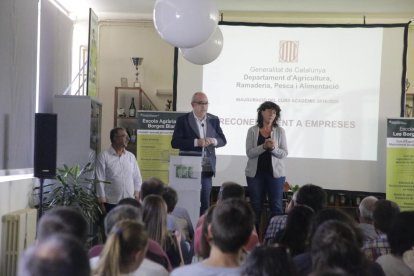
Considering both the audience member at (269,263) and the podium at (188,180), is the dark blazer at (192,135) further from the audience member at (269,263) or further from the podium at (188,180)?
the audience member at (269,263)

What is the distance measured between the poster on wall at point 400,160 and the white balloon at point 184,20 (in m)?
3.74

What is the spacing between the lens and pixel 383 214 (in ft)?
10.8

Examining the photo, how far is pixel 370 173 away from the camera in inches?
299

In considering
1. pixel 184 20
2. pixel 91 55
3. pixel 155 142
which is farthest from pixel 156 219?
pixel 91 55

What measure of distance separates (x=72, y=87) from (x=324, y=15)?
4.03 meters

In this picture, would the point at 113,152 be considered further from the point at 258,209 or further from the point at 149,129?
the point at 258,209

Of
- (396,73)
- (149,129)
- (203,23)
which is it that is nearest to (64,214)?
(203,23)

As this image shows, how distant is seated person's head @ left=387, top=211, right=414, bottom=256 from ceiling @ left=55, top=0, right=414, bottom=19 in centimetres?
574

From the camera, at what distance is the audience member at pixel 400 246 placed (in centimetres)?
261

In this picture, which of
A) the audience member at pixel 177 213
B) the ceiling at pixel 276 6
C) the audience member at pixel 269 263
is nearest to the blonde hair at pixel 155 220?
the audience member at pixel 177 213

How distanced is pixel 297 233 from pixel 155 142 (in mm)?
4744

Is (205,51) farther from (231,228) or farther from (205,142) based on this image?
(231,228)

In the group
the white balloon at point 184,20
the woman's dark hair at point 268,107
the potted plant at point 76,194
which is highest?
the white balloon at point 184,20

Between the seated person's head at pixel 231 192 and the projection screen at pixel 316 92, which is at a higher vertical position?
the projection screen at pixel 316 92
